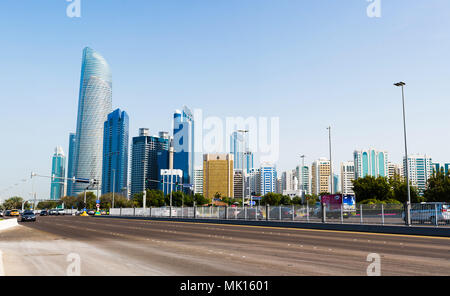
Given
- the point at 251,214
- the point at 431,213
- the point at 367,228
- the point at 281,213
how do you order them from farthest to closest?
the point at 251,214
the point at 281,213
the point at 367,228
the point at 431,213

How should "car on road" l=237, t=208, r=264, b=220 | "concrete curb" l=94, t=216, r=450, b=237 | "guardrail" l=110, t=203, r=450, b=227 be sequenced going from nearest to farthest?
"concrete curb" l=94, t=216, r=450, b=237, "guardrail" l=110, t=203, r=450, b=227, "car on road" l=237, t=208, r=264, b=220

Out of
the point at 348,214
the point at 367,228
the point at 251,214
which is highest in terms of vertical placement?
the point at 348,214

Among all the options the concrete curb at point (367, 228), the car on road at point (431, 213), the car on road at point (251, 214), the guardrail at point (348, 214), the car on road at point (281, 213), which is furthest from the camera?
the car on road at point (251, 214)

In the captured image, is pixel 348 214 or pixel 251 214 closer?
pixel 348 214

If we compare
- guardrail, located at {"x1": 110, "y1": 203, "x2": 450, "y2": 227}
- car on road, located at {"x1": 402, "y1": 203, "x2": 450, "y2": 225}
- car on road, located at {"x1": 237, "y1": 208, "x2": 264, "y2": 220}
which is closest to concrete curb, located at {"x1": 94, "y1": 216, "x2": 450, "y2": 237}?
guardrail, located at {"x1": 110, "y1": 203, "x2": 450, "y2": 227}

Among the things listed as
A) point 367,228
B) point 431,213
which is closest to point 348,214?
point 367,228

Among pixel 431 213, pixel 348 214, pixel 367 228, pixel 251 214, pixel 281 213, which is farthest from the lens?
pixel 251 214

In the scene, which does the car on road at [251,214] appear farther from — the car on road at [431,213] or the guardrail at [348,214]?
the car on road at [431,213]

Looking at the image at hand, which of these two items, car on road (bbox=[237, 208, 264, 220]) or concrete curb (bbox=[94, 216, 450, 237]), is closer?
concrete curb (bbox=[94, 216, 450, 237])

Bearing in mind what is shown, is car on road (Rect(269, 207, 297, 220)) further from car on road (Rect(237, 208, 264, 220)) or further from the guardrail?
car on road (Rect(237, 208, 264, 220))

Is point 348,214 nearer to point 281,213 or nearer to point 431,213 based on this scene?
point 431,213

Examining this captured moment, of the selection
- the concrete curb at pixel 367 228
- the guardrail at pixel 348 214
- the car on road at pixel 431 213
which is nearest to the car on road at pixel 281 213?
the guardrail at pixel 348 214
